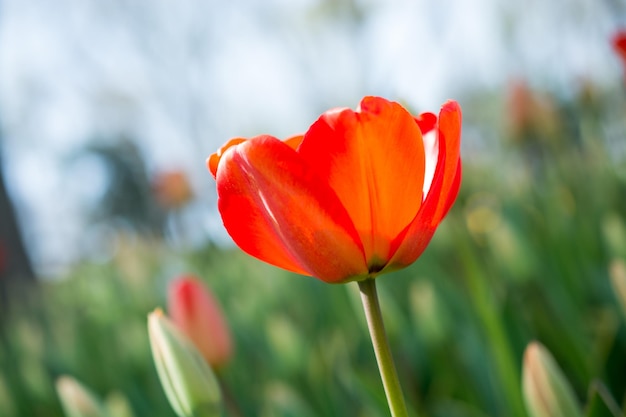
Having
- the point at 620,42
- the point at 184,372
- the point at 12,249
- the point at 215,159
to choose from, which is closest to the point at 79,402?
the point at 184,372

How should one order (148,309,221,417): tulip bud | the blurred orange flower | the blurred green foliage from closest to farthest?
(148,309,221,417): tulip bud < the blurred green foliage < the blurred orange flower

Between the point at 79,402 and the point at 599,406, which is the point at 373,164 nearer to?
the point at 599,406

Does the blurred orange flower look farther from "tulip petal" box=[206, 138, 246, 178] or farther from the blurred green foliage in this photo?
"tulip petal" box=[206, 138, 246, 178]

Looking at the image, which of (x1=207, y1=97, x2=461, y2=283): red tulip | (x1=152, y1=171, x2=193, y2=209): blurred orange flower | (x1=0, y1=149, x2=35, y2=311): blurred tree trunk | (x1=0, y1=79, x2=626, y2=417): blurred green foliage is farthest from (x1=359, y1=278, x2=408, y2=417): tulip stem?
(x1=0, y1=149, x2=35, y2=311): blurred tree trunk

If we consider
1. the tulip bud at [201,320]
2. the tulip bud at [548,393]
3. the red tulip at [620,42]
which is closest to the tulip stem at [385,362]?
the tulip bud at [548,393]

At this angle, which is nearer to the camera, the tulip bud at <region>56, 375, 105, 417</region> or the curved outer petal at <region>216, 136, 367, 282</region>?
the curved outer petal at <region>216, 136, 367, 282</region>

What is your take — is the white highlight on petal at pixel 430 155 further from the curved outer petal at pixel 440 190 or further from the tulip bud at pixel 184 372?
the tulip bud at pixel 184 372

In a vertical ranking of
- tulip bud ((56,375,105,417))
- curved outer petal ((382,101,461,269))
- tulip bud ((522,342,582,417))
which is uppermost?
curved outer petal ((382,101,461,269))
